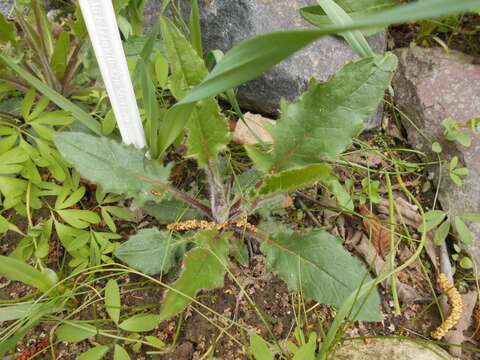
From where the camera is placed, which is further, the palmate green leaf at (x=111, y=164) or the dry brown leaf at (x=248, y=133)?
the dry brown leaf at (x=248, y=133)

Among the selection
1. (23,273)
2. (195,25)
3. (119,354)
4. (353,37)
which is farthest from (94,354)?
(353,37)

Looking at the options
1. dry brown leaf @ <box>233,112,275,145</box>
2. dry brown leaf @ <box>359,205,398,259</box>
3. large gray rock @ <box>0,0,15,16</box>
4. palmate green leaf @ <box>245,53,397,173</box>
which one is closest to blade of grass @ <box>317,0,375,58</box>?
palmate green leaf @ <box>245,53,397,173</box>

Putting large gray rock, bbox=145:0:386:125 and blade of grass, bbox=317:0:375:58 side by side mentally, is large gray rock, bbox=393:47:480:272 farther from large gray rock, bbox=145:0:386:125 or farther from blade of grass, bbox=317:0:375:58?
blade of grass, bbox=317:0:375:58

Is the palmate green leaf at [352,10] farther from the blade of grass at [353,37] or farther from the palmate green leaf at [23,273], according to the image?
the palmate green leaf at [23,273]

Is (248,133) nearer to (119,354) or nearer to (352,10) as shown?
(352,10)

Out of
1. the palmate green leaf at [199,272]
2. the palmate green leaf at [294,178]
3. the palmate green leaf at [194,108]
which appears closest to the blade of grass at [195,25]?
the palmate green leaf at [194,108]
